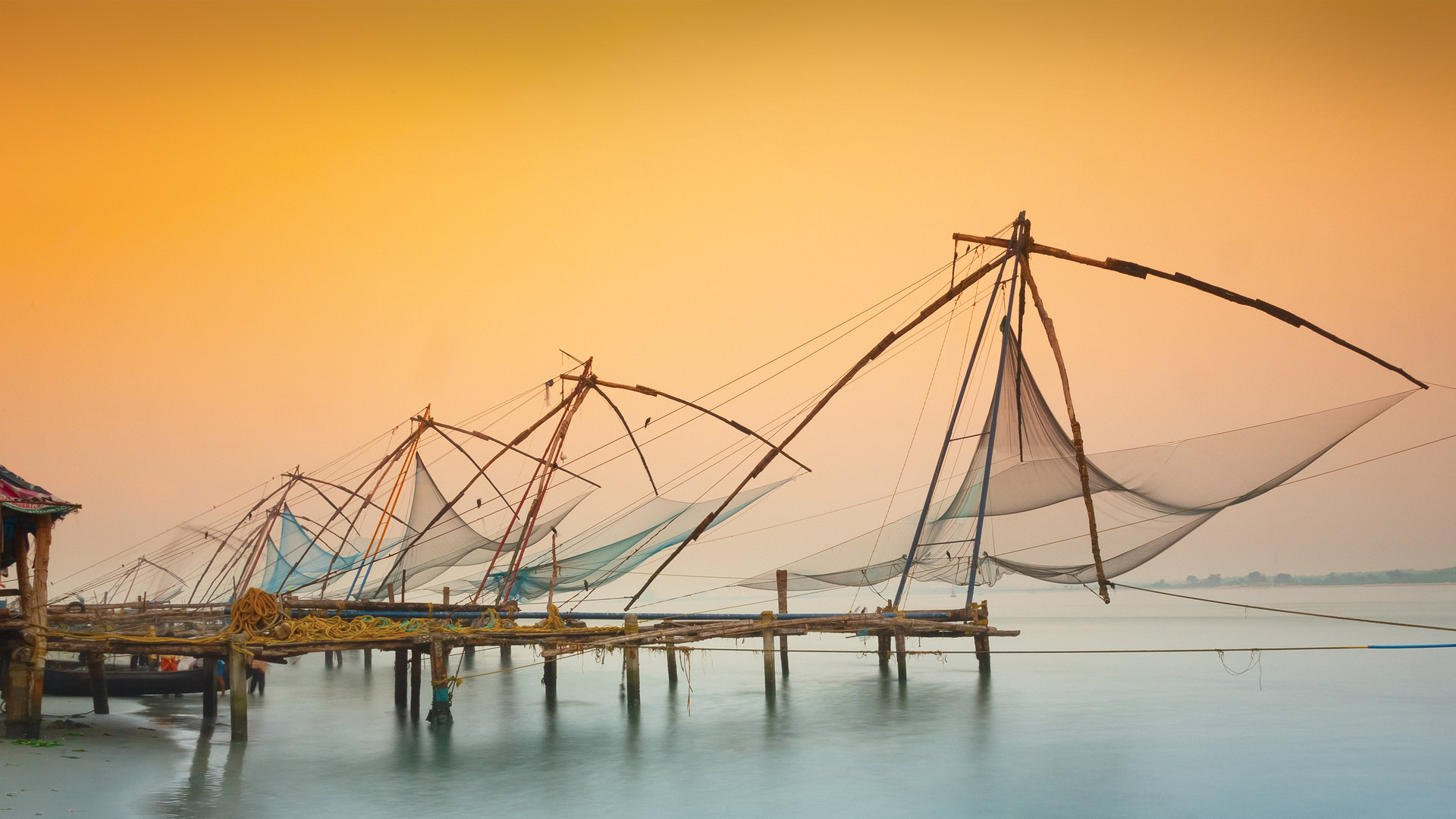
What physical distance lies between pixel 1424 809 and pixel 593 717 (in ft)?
36.7

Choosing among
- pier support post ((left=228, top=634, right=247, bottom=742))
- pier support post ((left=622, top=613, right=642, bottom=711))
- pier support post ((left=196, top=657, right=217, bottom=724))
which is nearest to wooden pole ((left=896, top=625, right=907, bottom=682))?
pier support post ((left=622, top=613, right=642, bottom=711))

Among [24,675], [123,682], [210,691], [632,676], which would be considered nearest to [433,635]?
[632,676]

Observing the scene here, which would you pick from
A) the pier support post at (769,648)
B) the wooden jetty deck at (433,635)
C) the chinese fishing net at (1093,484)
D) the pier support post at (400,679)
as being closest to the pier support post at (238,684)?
the wooden jetty deck at (433,635)

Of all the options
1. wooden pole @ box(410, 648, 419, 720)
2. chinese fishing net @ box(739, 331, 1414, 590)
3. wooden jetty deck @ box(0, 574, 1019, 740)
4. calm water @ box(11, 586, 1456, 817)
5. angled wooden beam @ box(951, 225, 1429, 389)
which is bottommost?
calm water @ box(11, 586, 1456, 817)

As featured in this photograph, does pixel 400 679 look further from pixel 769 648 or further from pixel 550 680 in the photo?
pixel 769 648

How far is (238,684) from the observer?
39.2 ft

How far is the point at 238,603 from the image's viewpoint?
11.9 metres

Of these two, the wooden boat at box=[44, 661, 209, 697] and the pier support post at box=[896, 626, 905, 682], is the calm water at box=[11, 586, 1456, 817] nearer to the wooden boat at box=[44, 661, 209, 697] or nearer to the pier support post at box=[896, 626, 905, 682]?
the wooden boat at box=[44, 661, 209, 697]

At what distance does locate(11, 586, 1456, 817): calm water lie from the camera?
9.98 meters

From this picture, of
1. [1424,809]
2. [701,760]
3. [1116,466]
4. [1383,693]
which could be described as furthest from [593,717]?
[1383,693]

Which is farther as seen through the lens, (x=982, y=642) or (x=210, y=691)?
(x=982, y=642)

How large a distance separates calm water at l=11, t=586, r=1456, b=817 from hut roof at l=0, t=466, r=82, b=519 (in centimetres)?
257

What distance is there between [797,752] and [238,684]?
6899 millimetres

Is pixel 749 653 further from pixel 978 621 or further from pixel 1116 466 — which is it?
pixel 1116 466
